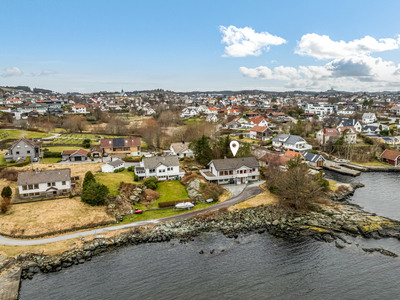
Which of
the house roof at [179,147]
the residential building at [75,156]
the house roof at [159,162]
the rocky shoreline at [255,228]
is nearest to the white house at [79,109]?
the residential building at [75,156]

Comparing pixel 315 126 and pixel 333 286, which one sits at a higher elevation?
pixel 315 126

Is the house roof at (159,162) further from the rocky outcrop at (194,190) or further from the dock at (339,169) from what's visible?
the dock at (339,169)

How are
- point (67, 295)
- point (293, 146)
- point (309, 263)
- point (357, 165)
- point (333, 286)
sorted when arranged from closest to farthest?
point (67, 295)
point (333, 286)
point (309, 263)
point (357, 165)
point (293, 146)

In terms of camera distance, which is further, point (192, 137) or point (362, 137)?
point (362, 137)

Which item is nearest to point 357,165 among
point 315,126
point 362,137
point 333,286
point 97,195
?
point 362,137

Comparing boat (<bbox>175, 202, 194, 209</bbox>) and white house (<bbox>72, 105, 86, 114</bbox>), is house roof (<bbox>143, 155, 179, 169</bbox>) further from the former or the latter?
white house (<bbox>72, 105, 86, 114</bbox>)

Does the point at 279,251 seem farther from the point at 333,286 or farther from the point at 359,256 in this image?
the point at 359,256

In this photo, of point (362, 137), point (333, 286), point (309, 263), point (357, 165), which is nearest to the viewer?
point (333, 286)
